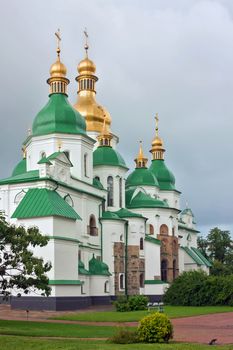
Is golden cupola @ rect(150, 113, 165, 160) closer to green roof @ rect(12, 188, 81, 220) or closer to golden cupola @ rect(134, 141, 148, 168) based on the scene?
golden cupola @ rect(134, 141, 148, 168)

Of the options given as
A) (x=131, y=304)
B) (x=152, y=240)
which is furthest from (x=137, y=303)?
(x=152, y=240)

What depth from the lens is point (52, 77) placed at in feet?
172

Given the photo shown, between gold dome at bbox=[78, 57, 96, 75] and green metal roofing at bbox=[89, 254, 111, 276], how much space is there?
25395mm

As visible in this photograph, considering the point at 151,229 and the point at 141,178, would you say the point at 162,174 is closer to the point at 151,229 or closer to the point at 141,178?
the point at 141,178

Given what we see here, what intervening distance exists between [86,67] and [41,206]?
95.4 ft

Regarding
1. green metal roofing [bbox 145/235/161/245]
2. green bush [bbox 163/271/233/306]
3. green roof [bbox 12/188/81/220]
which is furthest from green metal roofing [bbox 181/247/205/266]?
green roof [bbox 12/188/81/220]

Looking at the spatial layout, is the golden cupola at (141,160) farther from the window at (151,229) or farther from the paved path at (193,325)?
the paved path at (193,325)

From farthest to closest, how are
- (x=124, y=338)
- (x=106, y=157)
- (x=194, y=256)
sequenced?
(x=194, y=256) < (x=106, y=157) < (x=124, y=338)

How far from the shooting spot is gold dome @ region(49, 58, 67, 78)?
171 feet

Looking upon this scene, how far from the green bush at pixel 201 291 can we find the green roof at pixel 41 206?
12.7 metres

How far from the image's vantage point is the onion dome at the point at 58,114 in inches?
1960

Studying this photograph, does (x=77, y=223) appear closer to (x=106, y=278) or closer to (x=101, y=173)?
(x=106, y=278)

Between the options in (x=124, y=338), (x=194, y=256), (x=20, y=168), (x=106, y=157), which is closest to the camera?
(x=124, y=338)

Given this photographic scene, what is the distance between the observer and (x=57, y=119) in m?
49.7
